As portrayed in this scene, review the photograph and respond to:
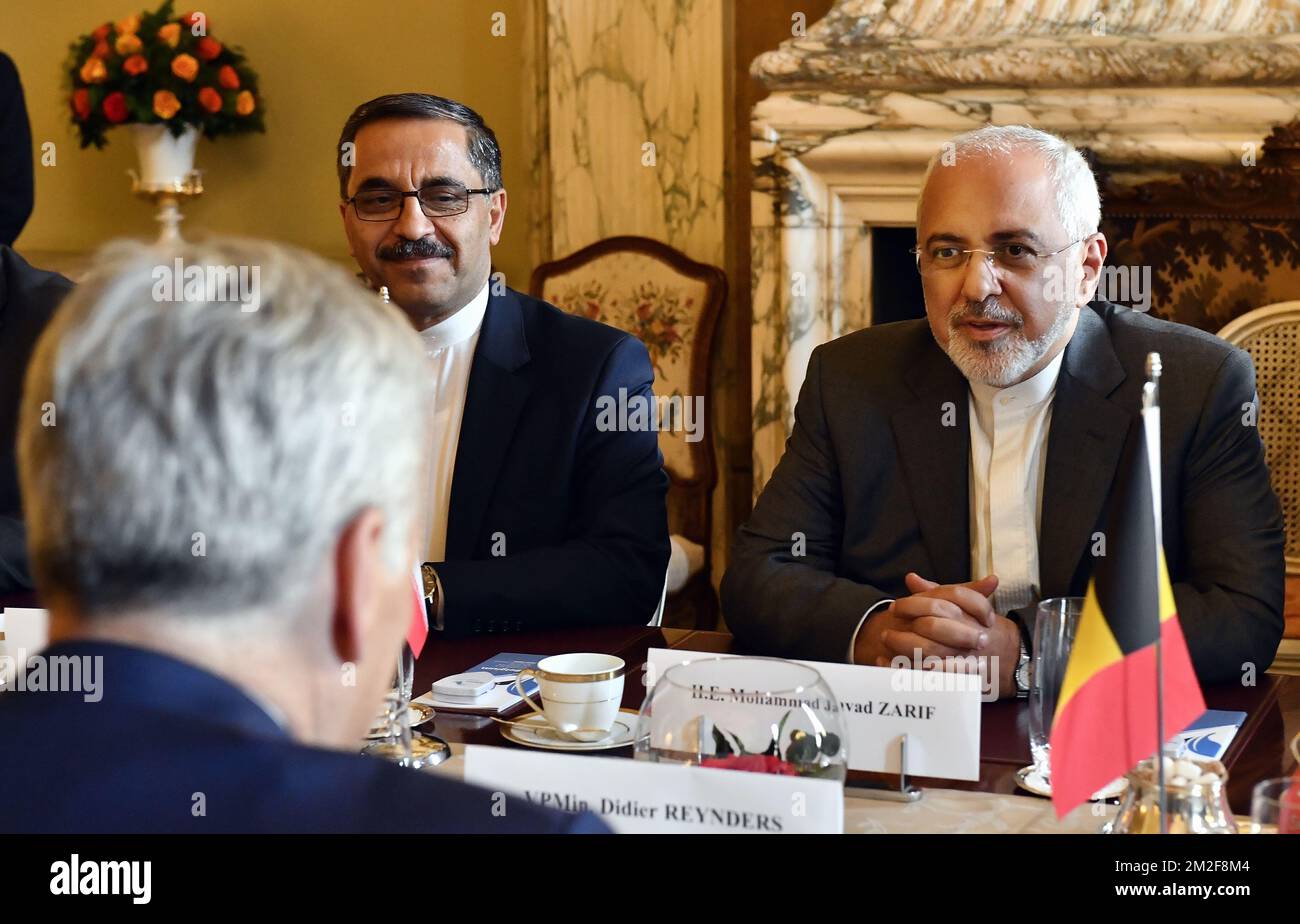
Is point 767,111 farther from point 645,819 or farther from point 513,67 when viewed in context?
point 645,819

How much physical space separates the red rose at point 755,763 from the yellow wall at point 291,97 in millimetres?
4011

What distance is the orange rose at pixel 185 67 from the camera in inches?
211

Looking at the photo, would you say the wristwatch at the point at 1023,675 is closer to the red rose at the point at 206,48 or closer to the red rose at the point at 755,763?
the red rose at the point at 755,763

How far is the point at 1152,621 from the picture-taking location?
138cm

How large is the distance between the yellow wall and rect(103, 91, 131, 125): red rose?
1.41ft

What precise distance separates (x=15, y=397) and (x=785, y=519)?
1.55m

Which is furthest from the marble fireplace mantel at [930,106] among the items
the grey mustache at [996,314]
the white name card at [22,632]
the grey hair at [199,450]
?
Result: the grey hair at [199,450]

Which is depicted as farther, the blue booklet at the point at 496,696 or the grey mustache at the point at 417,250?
the grey mustache at the point at 417,250

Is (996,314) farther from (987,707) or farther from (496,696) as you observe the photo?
(496,696)

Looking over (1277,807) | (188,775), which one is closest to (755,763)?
(1277,807)

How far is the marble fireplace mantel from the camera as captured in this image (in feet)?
12.7

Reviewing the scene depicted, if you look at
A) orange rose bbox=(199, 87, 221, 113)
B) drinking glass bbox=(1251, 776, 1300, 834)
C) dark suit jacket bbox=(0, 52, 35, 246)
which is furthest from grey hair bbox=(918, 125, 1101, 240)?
orange rose bbox=(199, 87, 221, 113)

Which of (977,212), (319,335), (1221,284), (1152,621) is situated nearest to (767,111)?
(1221,284)

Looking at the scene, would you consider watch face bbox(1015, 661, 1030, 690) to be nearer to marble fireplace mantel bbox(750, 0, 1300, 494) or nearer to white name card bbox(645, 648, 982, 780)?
white name card bbox(645, 648, 982, 780)
